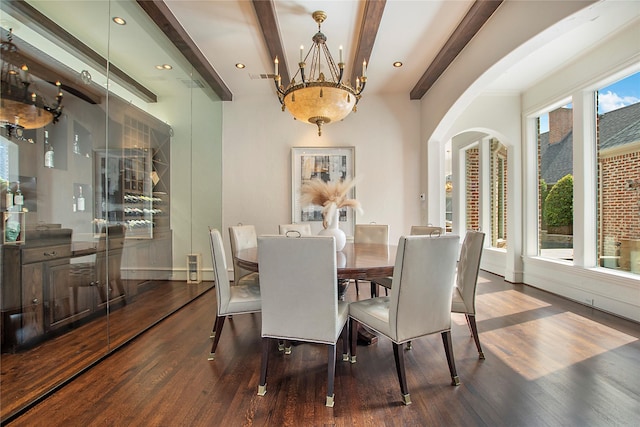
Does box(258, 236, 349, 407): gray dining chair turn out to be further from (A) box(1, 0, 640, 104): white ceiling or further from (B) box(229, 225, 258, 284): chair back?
(A) box(1, 0, 640, 104): white ceiling

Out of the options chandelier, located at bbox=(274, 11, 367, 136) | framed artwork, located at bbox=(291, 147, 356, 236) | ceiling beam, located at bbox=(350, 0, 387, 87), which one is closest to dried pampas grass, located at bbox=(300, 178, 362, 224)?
chandelier, located at bbox=(274, 11, 367, 136)

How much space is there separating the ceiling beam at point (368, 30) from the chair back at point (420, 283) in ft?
6.92

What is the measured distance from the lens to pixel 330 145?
4.78 meters

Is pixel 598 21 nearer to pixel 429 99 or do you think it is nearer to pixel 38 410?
pixel 429 99

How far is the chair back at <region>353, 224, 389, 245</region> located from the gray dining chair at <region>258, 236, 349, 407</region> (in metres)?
1.91

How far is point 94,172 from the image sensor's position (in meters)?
2.73

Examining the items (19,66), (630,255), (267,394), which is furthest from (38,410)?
(630,255)

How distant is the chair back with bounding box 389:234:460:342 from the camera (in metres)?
1.72

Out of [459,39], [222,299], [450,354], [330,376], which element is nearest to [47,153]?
[222,299]

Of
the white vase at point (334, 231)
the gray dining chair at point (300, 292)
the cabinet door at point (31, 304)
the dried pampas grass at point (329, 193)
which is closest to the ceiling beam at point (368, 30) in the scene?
the dried pampas grass at point (329, 193)

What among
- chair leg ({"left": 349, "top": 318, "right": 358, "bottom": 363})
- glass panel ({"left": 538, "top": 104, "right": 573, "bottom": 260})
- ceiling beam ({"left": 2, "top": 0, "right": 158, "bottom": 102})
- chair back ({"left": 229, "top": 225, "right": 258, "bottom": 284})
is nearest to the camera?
ceiling beam ({"left": 2, "top": 0, "right": 158, "bottom": 102})

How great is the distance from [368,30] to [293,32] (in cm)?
76

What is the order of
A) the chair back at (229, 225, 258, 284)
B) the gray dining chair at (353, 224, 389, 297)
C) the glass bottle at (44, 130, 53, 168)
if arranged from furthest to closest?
1. the gray dining chair at (353, 224, 389, 297)
2. the chair back at (229, 225, 258, 284)
3. the glass bottle at (44, 130, 53, 168)

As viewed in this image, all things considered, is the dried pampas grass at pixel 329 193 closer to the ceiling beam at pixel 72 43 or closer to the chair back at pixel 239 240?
the chair back at pixel 239 240
